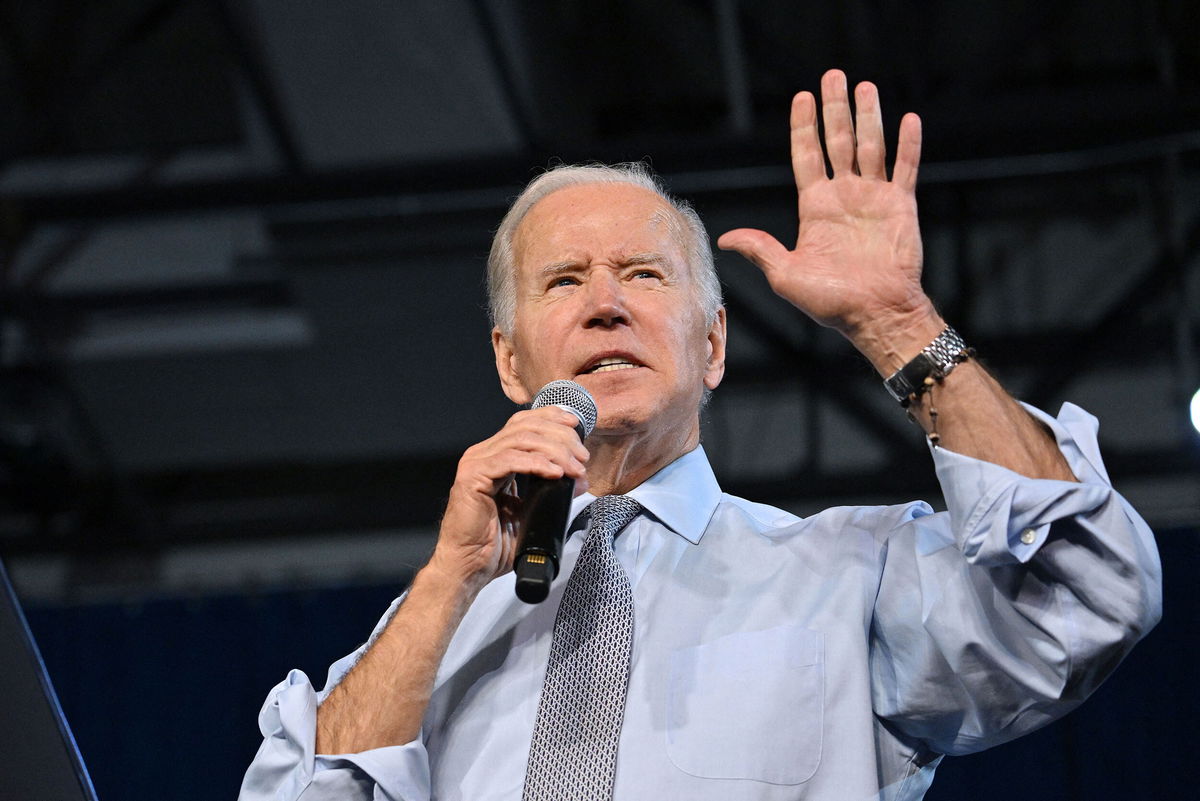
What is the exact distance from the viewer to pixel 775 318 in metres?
4.77

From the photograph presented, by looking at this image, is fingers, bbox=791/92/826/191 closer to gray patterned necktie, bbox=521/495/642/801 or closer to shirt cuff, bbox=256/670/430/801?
gray patterned necktie, bbox=521/495/642/801

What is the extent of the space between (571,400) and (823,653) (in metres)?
0.42

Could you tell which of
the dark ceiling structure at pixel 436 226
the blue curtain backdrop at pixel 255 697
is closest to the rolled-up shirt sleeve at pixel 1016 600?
the blue curtain backdrop at pixel 255 697

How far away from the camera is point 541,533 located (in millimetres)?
1192

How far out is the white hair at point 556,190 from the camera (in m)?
1.79

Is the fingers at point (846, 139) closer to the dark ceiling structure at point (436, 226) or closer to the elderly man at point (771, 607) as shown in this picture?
the elderly man at point (771, 607)

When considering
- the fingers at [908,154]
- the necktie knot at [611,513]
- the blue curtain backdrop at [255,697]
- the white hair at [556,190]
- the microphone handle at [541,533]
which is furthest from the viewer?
the blue curtain backdrop at [255,697]

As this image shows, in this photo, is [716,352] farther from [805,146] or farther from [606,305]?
[805,146]

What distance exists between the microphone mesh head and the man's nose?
0.15 meters

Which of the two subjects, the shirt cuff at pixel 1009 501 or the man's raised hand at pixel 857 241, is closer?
the shirt cuff at pixel 1009 501

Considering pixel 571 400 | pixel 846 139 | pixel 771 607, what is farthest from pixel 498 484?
pixel 846 139

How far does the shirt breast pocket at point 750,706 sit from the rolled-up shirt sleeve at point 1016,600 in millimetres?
108

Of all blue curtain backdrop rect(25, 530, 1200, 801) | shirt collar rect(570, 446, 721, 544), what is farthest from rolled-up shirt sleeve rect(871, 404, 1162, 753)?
blue curtain backdrop rect(25, 530, 1200, 801)

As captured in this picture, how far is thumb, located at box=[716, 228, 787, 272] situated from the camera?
1.40 meters
